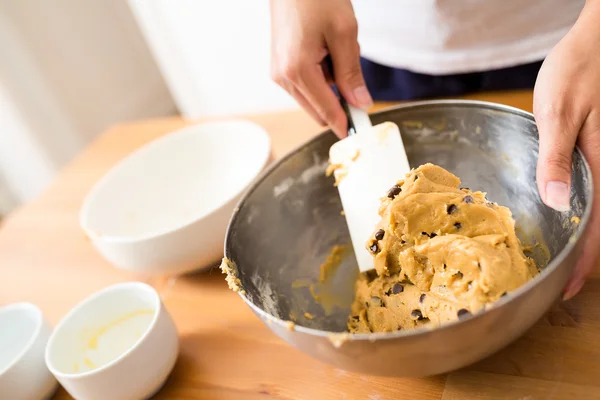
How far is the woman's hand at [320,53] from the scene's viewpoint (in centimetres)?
87

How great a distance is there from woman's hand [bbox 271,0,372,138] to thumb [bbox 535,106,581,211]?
1.12ft

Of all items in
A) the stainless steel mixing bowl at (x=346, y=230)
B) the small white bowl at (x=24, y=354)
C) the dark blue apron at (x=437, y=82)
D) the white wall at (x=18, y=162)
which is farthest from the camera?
the white wall at (x=18, y=162)

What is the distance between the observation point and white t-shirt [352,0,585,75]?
0.96 meters

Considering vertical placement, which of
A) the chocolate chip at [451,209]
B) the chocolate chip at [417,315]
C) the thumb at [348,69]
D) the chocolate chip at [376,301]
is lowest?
the chocolate chip at [376,301]

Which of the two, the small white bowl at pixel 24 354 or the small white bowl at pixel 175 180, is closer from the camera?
the small white bowl at pixel 24 354

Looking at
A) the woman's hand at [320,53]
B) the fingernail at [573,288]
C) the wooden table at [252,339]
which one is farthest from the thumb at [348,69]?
the fingernail at [573,288]

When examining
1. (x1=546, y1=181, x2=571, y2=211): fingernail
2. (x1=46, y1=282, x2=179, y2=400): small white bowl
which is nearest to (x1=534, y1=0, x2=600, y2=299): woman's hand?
(x1=546, y1=181, x2=571, y2=211): fingernail

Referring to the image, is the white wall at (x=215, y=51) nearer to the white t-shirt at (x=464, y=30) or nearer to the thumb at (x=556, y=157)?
the white t-shirt at (x=464, y=30)

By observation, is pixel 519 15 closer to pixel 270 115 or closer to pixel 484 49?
pixel 484 49

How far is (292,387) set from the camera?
73 cm

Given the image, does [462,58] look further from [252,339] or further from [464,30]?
[252,339]

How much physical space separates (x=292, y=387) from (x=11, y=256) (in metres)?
0.83

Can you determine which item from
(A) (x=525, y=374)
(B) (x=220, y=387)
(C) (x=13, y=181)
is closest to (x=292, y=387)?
(B) (x=220, y=387)

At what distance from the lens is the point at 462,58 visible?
1.03m
